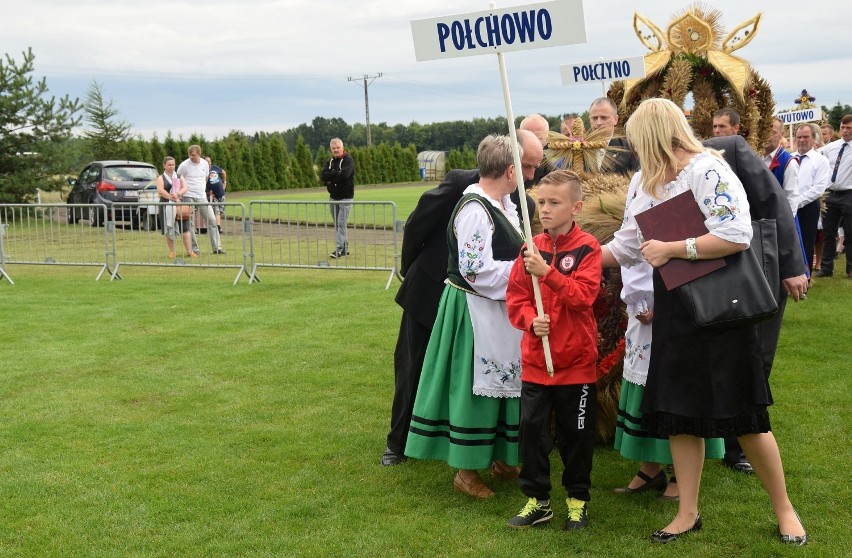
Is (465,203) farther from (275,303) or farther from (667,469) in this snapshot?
(275,303)

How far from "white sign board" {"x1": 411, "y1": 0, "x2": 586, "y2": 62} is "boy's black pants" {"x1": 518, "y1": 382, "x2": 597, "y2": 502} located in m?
1.58

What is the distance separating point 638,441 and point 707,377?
0.90 meters

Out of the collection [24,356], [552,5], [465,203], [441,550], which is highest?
[552,5]

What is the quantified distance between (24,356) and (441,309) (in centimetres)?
496

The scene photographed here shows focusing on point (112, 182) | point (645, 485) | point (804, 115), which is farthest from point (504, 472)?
point (112, 182)

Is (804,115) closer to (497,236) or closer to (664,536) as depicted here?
(497,236)

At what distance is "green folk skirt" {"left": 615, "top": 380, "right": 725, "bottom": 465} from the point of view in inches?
179

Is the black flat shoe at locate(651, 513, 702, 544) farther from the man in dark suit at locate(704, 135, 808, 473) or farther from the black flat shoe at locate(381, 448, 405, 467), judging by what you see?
the black flat shoe at locate(381, 448, 405, 467)

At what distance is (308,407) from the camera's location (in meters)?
6.44

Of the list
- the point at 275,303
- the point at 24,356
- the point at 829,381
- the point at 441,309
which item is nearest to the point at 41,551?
the point at 441,309

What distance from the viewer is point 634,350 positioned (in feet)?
14.6

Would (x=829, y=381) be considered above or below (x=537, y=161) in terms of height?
below

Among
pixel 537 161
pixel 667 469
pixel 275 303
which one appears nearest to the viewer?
pixel 537 161

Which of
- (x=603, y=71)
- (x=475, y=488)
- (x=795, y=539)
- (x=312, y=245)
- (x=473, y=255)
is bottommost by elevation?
(x=795, y=539)
